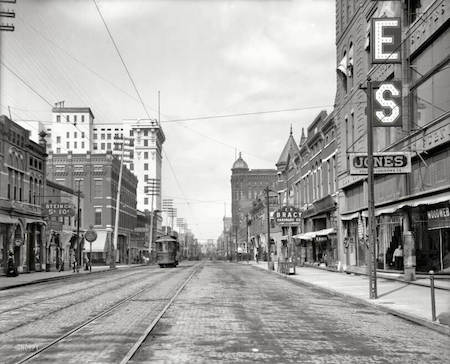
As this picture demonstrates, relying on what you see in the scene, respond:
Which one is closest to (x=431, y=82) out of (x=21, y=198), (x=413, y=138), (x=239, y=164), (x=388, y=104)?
(x=388, y=104)

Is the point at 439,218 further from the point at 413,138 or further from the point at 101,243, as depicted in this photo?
the point at 101,243

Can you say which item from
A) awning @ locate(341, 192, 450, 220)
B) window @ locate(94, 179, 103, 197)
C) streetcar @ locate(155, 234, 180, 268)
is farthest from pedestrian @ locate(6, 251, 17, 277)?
window @ locate(94, 179, 103, 197)

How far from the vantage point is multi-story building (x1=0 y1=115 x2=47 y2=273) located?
39.9 metres

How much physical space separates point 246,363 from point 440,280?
52.0 feet

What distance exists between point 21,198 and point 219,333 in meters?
35.8

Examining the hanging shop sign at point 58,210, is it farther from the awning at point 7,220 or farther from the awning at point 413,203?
the awning at point 413,203

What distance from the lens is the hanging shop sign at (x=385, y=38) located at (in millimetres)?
24297

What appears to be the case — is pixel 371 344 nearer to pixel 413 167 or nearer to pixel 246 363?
pixel 246 363

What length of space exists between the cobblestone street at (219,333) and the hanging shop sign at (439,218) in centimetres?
517

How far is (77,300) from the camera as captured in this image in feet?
62.3

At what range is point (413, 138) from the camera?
24.0m

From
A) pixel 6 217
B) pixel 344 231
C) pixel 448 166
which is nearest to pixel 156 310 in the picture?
Result: pixel 448 166

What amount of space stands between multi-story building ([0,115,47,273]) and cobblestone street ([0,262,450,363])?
2335 cm

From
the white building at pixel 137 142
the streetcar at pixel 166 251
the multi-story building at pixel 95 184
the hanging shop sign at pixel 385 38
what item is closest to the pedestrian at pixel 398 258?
the hanging shop sign at pixel 385 38
